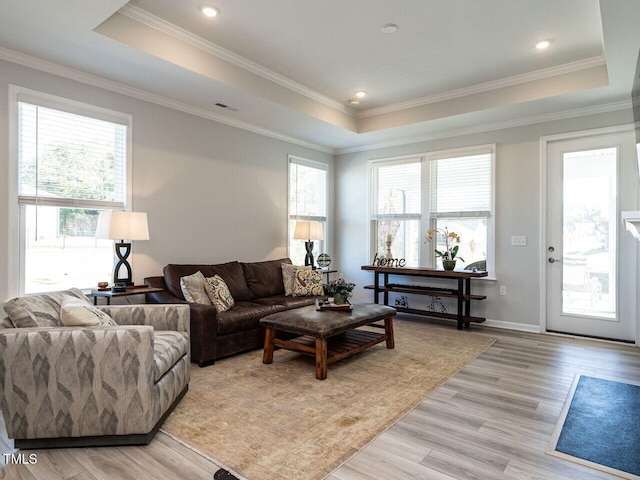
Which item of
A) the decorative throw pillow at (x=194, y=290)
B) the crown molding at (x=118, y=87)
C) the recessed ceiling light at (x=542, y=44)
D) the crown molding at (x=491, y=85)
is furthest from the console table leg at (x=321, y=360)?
the crown molding at (x=491, y=85)

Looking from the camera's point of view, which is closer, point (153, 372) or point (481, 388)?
point (153, 372)

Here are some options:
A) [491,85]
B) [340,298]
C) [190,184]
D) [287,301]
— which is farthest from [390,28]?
[287,301]

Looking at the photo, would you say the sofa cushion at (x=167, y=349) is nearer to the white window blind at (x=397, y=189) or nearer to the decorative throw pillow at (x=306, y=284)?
the decorative throw pillow at (x=306, y=284)

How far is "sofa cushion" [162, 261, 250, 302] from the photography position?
4.06 m

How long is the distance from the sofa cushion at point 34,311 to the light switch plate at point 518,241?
497 centimetres

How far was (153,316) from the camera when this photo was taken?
3.03 meters

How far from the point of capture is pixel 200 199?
4.77m

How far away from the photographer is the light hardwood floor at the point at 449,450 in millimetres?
1996

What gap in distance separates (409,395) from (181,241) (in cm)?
301

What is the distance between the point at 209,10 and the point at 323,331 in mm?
2733

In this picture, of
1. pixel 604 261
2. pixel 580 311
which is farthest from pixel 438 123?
pixel 580 311

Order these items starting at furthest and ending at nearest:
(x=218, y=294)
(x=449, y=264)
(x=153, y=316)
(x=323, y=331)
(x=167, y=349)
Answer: (x=449, y=264) < (x=218, y=294) < (x=323, y=331) < (x=153, y=316) < (x=167, y=349)

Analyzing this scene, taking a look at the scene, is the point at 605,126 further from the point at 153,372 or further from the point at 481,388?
the point at 153,372

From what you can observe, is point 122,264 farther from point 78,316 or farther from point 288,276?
point 288,276
